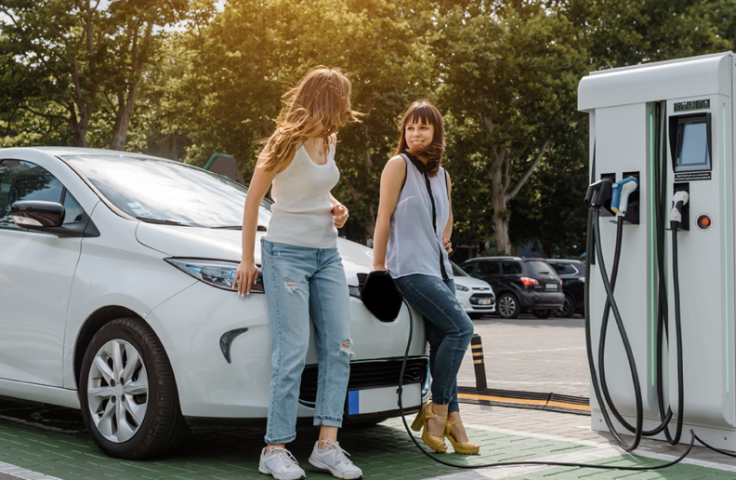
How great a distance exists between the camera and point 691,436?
4.85m

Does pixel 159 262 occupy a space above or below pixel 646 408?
above

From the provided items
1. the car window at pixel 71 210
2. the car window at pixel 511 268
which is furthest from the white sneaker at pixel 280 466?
the car window at pixel 511 268

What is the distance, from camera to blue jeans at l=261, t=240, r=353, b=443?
395cm

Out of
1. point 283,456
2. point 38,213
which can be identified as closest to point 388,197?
point 283,456

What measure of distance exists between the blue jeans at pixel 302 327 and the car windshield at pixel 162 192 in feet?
2.51

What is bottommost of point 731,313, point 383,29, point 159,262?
point 731,313

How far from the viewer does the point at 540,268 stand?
22.3m

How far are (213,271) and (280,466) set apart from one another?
967mm

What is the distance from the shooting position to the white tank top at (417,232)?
4.61 m

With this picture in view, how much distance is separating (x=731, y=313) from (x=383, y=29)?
2248 cm

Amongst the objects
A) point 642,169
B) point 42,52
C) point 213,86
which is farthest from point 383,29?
point 642,169

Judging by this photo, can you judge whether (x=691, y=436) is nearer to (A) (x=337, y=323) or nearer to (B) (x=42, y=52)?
(A) (x=337, y=323)

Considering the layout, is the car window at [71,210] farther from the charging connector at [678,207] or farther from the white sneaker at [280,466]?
the charging connector at [678,207]

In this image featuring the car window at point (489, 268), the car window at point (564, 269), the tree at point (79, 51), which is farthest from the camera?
the car window at point (564, 269)
